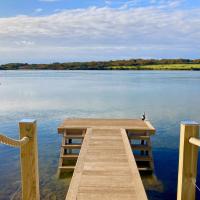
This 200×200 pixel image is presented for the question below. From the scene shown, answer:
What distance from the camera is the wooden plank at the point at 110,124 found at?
12.9 metres

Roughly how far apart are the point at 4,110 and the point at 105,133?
19.8m

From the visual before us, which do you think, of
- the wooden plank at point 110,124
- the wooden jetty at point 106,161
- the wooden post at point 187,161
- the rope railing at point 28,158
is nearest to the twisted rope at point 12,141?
the rope railing at point 28,158

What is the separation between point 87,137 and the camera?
11086 millimetres

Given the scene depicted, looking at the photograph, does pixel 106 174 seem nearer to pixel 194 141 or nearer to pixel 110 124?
pixel 194 141

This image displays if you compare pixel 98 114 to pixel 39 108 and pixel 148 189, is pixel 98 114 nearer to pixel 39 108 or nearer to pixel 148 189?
pixel 39 108

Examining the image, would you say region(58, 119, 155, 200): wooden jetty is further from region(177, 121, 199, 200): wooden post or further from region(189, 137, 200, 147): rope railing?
region(189, 137, 200, 147): rope railing

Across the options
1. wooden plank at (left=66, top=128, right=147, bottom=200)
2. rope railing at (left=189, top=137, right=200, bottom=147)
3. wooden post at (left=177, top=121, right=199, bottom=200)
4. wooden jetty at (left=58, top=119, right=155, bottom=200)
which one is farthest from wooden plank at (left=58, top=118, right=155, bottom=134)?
rope railing at (left=189, top=137, right=200, bottom=147)

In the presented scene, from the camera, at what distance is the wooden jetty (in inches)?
245

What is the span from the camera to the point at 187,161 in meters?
4.48

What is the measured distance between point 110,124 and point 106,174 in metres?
6.67

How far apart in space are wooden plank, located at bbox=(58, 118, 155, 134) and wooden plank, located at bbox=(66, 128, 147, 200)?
247 cm

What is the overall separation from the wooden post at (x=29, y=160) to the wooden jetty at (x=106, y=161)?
1.21m

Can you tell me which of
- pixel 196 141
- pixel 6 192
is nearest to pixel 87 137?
pixel 6 192

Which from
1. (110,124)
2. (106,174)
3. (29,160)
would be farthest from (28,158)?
(110,124)
